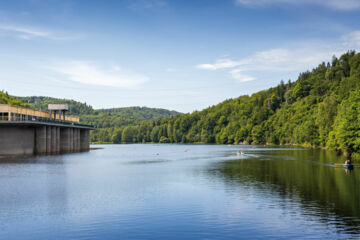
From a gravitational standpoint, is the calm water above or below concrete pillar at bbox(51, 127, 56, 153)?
below

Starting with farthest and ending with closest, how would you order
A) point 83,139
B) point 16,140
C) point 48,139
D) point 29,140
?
1. point 83,139
2. point 48,139
3. point 29,140
4. point 16,140

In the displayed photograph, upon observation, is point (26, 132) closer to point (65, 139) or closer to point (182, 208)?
point (65, 139)

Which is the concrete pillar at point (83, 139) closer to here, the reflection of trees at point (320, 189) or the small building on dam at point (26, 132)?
the small building on dam at point (26, 132)

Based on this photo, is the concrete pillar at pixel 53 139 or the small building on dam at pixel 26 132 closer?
the small building on dam at pixel 26 132

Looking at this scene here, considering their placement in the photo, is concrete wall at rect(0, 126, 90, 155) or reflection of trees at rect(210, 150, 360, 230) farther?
concrete wall at rect(0, 126, 90, 155)

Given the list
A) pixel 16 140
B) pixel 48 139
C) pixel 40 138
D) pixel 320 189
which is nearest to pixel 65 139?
pixel 48 139

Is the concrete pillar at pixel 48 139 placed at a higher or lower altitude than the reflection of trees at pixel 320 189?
higher

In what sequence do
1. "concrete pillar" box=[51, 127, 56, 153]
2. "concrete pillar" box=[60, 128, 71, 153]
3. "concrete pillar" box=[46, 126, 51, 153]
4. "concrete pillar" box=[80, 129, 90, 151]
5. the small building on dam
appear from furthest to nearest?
"concrete pillar" box=[80, 129, 90, 151] → "concrete pillar" box=[60, 128, 71, 153] → "concrete pillar" box=[51, 127, 56, 153] → "concrete pillar" box=[46, 126, 51, 153] → the small building on dam

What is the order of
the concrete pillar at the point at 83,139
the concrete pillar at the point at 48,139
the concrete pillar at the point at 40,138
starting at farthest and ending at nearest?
the concrete pillar at the point at 83,139
the concrete pillar at the point at 48,139
the concrete pillar at the point at 40,138

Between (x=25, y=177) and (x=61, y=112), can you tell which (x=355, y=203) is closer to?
(x=25, y=177)

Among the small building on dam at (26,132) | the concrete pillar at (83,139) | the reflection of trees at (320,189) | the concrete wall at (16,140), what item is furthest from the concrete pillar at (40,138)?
the reflection of trees at (320,189)

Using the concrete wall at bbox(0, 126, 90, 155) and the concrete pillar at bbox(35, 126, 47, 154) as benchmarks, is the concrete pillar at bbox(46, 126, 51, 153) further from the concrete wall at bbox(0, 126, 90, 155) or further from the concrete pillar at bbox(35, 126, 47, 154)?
the concrete pillar at bbox(35, 126, 47, 154)

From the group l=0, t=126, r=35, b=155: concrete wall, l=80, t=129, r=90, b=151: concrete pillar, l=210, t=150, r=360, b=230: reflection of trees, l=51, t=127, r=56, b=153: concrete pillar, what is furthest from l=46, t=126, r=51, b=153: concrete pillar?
l=210, t=150, r=360, b=230: reflection of trees

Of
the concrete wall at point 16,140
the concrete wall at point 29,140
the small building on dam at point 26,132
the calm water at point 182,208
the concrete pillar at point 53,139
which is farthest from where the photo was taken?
the concrete pillar at point 53,139
